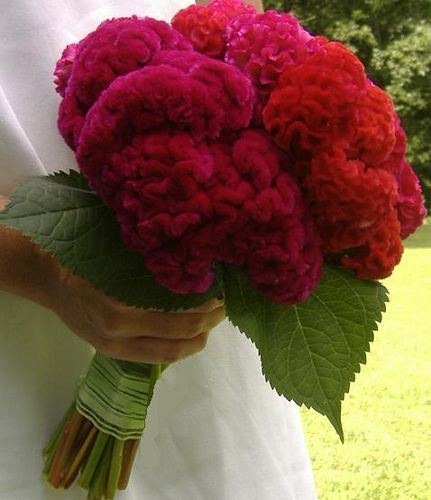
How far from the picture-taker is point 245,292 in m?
0.73

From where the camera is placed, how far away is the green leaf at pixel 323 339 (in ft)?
2.46

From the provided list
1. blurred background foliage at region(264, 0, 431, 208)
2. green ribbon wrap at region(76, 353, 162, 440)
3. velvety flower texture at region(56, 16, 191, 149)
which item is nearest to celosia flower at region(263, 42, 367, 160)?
velvety flower texture at region(56, 16, 191, 149)

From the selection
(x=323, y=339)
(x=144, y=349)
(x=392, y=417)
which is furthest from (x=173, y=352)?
(x=392, y=417)

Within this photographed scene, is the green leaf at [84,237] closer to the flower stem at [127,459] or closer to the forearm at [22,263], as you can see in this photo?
the forearm at [22,263]

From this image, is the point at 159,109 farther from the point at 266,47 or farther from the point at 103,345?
the point at 103,345

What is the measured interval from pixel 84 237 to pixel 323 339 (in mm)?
241

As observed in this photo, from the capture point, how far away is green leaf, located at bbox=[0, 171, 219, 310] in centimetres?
69

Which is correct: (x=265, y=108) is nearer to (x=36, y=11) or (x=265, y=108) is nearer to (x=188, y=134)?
(x=188, y=134)

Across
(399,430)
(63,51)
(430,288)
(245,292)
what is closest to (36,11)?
(63,51)

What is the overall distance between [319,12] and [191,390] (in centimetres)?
1091

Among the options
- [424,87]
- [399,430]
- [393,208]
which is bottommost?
[424,87]

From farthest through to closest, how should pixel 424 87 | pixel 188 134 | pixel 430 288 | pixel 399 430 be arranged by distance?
pixel 424 87
pixel 430 288
pixel 399 430
pixel 188 134

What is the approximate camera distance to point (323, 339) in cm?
76

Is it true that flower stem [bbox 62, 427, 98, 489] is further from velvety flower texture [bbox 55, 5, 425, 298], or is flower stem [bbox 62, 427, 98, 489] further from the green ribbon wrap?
velvety flower texture [bbox 55, 5, 425, 298]
